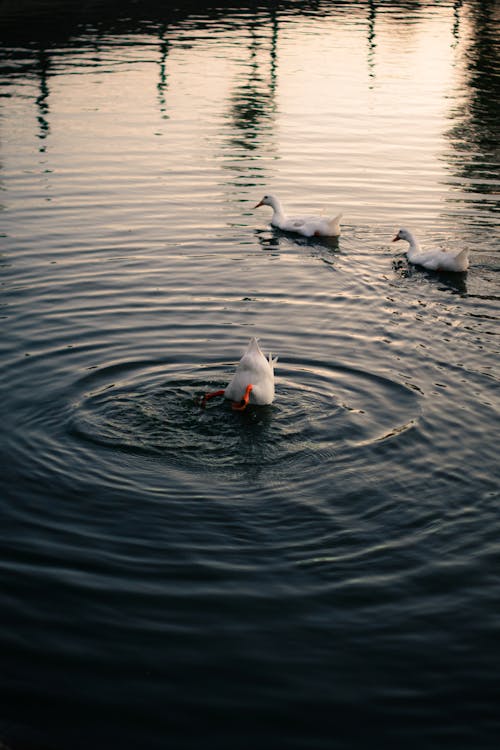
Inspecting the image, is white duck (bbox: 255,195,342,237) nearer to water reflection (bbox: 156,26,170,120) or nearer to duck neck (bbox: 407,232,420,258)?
duck neck (bbox: 407,232,420,258)

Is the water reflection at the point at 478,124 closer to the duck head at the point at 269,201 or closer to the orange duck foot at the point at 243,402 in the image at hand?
the duck head at the point at 269,201

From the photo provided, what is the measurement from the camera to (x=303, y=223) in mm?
15672

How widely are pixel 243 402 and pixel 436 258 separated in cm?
567

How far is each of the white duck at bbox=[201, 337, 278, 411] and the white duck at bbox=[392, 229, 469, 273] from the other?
202 inches

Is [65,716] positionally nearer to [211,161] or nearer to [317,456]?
[317,456]

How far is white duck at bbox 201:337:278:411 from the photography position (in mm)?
8961

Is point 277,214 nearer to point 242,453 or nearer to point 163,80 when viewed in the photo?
point 242,453

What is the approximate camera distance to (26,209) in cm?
1605

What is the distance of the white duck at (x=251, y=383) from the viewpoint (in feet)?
29.4

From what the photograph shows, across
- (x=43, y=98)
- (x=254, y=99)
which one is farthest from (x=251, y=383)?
(x=254, y=99)

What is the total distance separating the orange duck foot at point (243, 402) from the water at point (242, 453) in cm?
→ 10

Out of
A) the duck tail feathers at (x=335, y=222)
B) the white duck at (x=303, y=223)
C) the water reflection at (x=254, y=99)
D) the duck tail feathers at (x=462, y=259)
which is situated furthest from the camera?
the water reflection at (x=254, y=99)

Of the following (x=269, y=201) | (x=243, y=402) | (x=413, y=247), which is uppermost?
(x=269, y=201)

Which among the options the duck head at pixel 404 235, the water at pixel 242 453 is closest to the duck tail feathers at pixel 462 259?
the water at pixel 242 453
